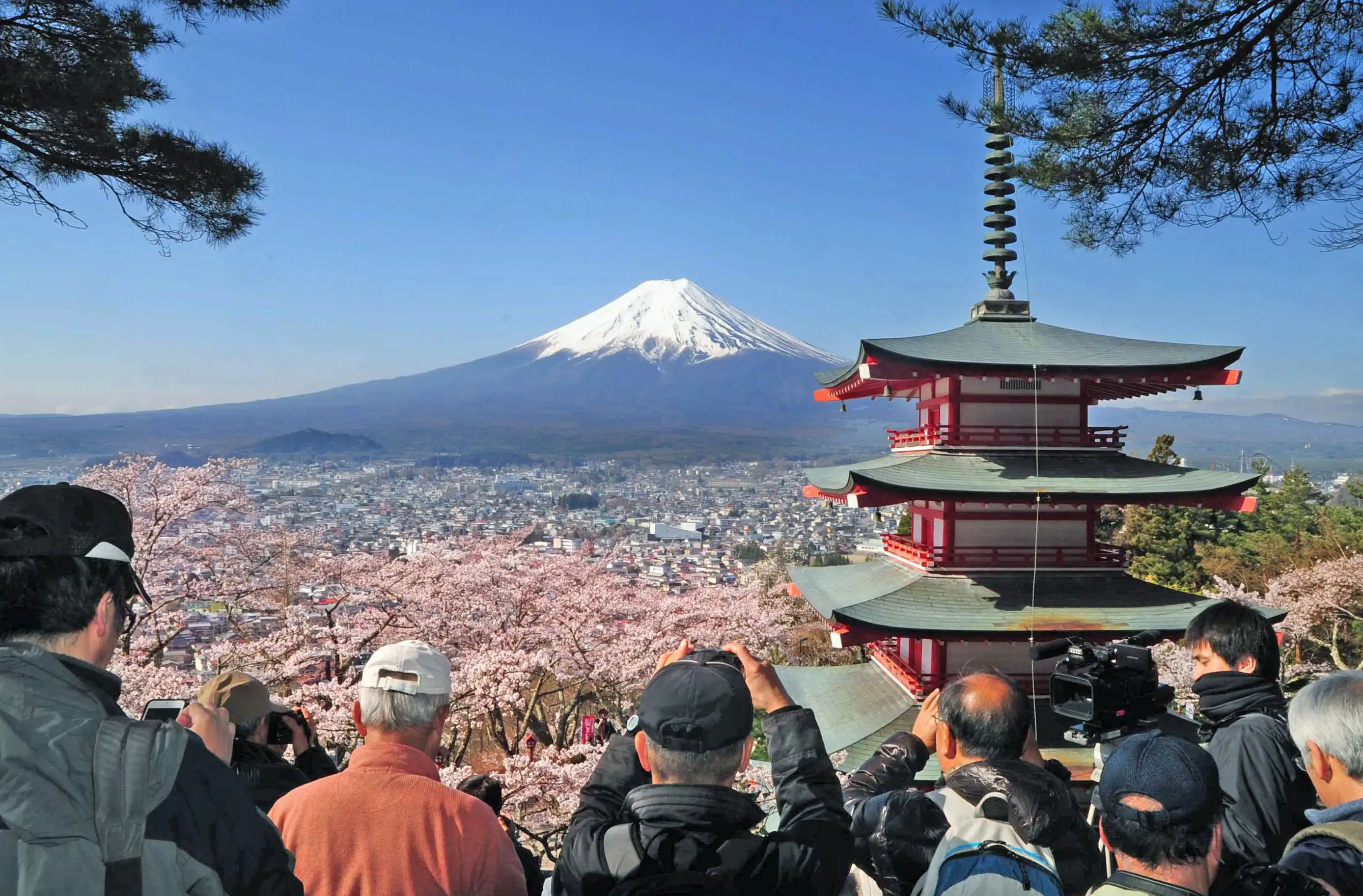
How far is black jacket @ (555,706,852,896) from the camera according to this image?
165 centimetres

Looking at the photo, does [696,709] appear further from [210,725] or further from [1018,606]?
[1018,606]

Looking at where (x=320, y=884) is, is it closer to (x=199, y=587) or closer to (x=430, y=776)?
(x=430, y=776)

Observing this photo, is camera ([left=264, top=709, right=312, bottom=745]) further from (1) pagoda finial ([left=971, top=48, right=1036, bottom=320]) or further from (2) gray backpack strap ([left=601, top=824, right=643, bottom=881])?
(1) pagoda finial ([left=971, top=48, right=1036, bottom=320])

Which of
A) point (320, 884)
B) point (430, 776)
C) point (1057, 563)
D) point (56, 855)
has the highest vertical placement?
point (56, 855)

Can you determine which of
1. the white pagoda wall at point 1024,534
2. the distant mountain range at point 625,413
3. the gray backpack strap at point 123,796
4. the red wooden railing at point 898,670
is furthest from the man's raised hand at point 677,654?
the distant mountain range at point 625,413

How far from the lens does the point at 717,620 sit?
16109 mm

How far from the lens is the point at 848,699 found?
8984 millimetres

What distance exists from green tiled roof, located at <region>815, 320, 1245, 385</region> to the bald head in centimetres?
569

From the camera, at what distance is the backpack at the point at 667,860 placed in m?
1.56

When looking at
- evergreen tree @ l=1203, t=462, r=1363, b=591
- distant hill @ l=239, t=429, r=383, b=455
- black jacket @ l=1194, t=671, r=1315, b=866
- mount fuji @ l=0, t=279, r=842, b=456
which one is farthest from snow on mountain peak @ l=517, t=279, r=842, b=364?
black jacket @ l=1194, t=671, r=1315, b=866

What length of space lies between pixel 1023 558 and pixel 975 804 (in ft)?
Result: 21.8

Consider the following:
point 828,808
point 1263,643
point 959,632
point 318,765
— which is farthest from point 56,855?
point 959,632

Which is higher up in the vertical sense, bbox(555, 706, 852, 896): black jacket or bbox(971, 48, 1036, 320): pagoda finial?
bbox(971, 48, 1036, 320): pagoda finial

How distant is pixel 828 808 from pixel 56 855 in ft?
4.37
